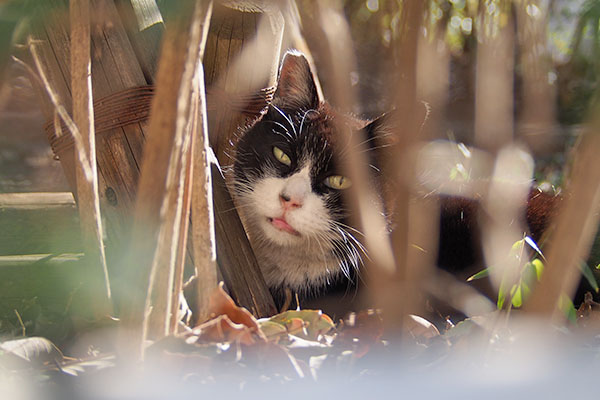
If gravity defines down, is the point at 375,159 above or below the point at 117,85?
below

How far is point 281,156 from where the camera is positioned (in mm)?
1918

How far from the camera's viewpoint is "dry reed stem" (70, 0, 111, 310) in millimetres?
1026

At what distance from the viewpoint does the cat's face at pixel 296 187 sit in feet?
5.86

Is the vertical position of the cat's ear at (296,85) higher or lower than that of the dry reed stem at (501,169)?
higher

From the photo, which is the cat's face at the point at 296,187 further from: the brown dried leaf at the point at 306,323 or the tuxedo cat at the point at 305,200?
Answer: the brown dried leaf at the point at 306,323

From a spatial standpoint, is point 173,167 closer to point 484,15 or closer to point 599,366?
point 484,15

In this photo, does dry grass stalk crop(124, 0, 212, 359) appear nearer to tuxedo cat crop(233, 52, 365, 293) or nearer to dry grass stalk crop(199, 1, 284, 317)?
dry grass stalk crop(199, 1, 284, 317)

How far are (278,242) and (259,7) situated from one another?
30.8 inches

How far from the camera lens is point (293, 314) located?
1.21m

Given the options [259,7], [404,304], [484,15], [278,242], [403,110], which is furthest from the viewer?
[278,242]

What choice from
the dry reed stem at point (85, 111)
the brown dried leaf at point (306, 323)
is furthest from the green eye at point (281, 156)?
the dry reed stem at point (85, 111)

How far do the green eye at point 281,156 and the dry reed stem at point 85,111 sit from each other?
36.2 inches

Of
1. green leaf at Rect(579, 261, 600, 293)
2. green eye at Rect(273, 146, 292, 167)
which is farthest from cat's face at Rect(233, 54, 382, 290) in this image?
green leaf at Rect(579, 261, 600, 293)

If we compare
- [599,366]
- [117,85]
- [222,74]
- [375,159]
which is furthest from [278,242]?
[599,366]
